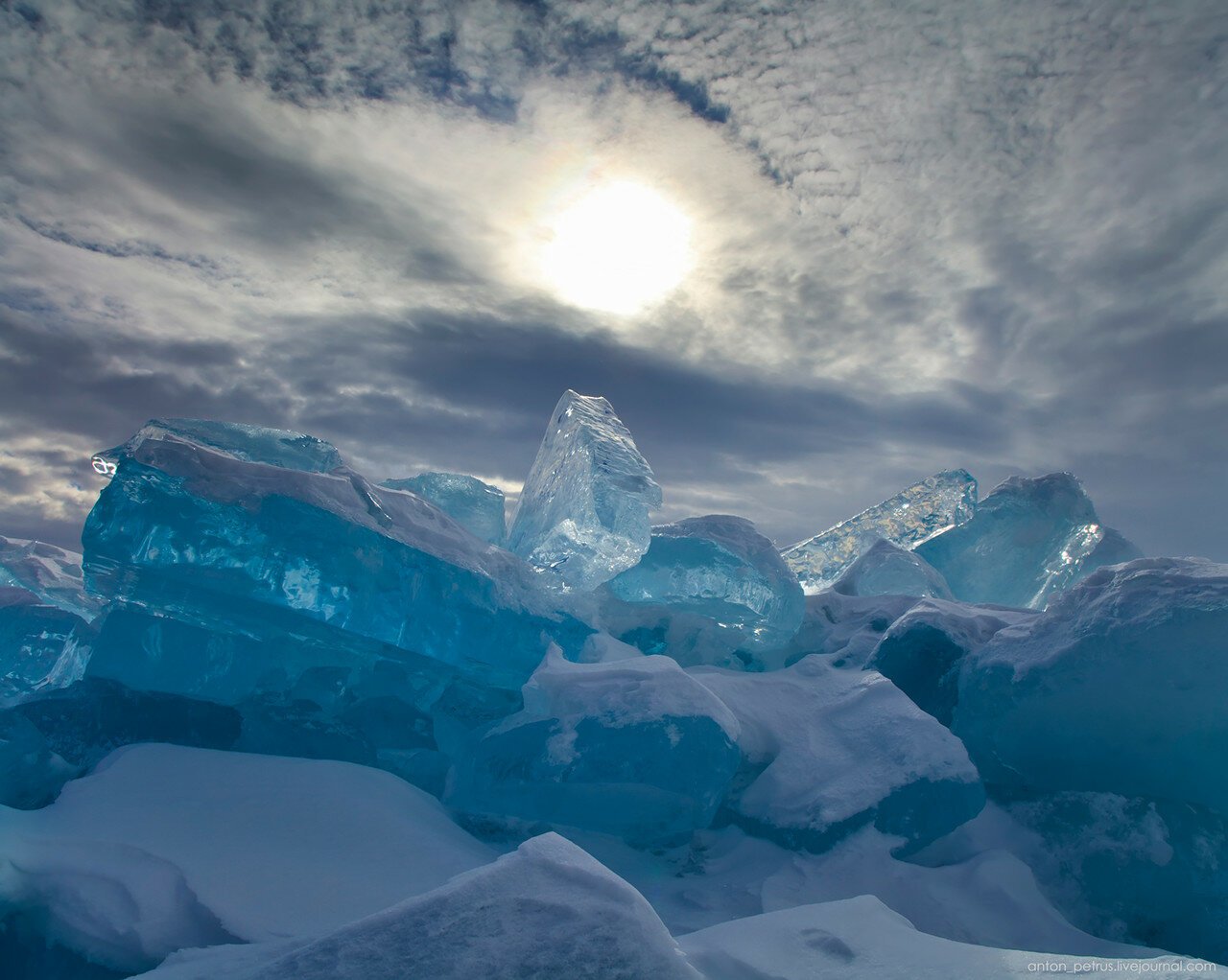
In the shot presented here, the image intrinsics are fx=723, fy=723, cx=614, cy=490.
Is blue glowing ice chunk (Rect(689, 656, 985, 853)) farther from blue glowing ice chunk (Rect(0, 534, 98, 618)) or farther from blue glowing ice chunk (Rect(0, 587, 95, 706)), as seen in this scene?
blue glowing ice chunk (Rect(0, 534, 98, 618))

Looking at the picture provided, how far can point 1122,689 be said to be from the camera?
12.4ft

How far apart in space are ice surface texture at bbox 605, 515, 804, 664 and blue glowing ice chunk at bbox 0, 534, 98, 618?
770 cm

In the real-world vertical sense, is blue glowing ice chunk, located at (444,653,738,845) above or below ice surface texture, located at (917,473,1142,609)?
below

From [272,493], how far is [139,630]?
5.12 feet

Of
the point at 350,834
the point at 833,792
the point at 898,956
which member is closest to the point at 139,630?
the point at 350,834

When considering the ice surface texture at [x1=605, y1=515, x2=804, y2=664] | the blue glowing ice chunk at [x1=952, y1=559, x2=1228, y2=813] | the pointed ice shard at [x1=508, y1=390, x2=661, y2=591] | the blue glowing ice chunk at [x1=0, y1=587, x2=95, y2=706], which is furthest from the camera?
the blue glowing ice chunk at [x1=0, y1=587, x2=95, y2=706]

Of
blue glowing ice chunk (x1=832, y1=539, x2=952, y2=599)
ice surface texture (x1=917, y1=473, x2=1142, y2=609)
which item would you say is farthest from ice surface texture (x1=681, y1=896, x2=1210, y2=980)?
ice surface texture (x1=917, y1=473, x2=1142, y2=609)

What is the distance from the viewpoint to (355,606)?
479cm

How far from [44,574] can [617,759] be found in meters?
10.6

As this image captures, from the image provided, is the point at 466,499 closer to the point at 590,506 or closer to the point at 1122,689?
the point at 590,506

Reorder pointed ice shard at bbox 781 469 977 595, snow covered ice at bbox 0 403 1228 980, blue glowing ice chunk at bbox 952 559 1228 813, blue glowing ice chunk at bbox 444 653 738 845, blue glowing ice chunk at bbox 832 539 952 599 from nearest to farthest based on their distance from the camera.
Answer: snow covered ice at bbox 0 403 1228 980 < blue glowing ice chunk at bbox 952 559 1228 813 < blue glowing ice chunk at bbox 444 653 738 845 < blue glowing ice chunk at bbox 832 539 952 599 < pointed ice shard at bbox 781 469 977 595

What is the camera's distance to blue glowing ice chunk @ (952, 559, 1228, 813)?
362cm

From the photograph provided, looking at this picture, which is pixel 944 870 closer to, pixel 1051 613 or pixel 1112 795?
pixel 1112 795

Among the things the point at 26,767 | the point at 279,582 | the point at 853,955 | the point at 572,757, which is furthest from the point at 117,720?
the point at 853,955
